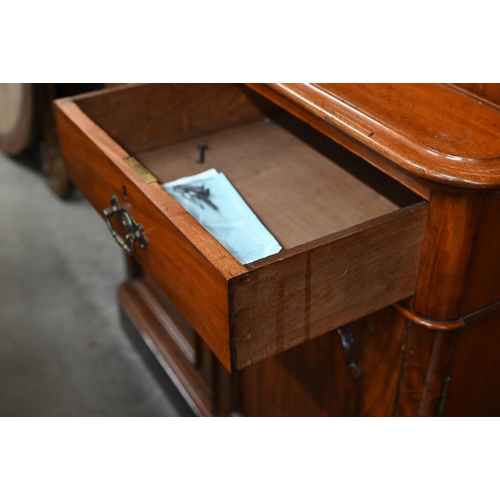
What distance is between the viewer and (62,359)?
1672 millimetres

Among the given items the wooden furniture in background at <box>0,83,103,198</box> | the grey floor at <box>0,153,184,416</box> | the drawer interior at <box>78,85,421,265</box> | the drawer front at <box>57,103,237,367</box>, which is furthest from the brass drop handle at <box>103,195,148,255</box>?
the wooden furniture in background at <box>0,83,103,198</box>

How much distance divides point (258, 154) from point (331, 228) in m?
0.23

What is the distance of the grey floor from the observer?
62.1 inches

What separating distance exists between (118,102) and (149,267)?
11.3 inches

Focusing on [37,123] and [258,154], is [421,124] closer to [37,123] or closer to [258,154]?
[258,154]

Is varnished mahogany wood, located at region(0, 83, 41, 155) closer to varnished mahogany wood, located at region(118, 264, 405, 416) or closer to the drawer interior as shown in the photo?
varnished mahogany wood, located at region(118, 264, 405, 416)

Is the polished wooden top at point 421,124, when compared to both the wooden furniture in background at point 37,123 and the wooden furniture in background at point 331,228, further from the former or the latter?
the wooden furniture in background at point 37,123

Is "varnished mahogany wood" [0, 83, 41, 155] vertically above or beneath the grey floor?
above

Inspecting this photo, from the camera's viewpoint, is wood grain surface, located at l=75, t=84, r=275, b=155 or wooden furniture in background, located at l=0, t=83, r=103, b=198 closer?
wood grain surface, located at l=75, t=84, r=275, b=155

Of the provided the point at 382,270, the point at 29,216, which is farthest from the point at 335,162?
the point at 29,216

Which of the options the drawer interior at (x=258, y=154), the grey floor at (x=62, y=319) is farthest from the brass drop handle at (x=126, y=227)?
the grey floor at (x=62, y=319)

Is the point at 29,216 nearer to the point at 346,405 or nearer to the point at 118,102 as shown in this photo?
the point at 118,102

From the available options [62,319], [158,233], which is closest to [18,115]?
[62,319]

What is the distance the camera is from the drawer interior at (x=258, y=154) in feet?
3.16
